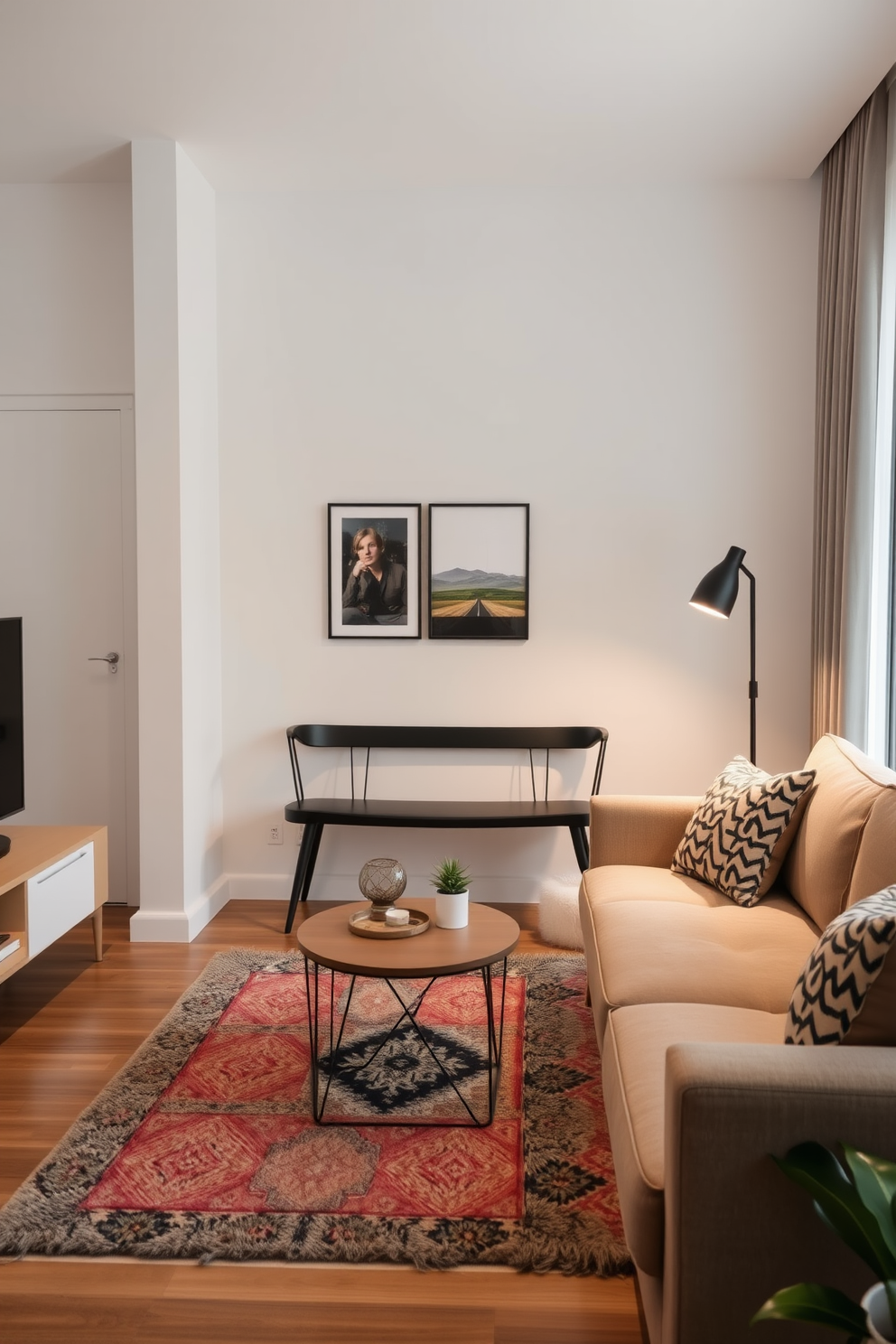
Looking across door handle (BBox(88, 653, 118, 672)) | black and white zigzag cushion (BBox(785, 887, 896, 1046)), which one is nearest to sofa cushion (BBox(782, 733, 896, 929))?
black and white zigzag cushion (BBox(785, 887, 896, 1046))

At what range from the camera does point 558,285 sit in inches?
170

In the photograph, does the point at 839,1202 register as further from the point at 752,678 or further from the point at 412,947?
the point at 752,678

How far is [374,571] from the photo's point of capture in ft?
14.5

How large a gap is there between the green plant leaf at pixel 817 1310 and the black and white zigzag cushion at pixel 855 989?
46 centimetres

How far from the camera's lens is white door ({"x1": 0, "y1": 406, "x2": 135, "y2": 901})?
4.34 meters

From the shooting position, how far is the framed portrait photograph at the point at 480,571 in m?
4.38

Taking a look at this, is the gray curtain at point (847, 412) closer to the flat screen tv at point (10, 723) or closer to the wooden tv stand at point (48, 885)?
the wooden tv stand at point (48, 885)

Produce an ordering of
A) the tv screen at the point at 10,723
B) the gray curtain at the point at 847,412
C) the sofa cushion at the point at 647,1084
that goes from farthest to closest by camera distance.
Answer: the gray curtain at the point at 847,412 < the tv screen at the point at 10,723 < the sofa cushion at the point at 647,1084

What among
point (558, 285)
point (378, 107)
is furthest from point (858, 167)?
point (378, 107)

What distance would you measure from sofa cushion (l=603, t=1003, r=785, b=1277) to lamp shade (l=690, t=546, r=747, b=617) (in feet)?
5.92

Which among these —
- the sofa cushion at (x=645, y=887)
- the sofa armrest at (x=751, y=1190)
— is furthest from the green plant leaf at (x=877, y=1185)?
the sofa cushion at (x=645, y=887)

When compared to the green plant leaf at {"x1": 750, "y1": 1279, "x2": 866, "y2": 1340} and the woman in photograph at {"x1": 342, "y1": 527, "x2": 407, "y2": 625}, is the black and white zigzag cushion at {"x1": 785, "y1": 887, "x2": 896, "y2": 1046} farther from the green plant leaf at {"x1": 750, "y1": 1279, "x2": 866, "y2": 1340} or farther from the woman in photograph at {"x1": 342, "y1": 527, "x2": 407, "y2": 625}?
the woman in photograph at {"x1": 342, "y1": 527, "x2": 407, "y2": 625}

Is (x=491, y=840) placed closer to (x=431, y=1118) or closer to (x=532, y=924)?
(x=532, y=924)

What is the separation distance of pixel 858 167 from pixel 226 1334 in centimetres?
401
